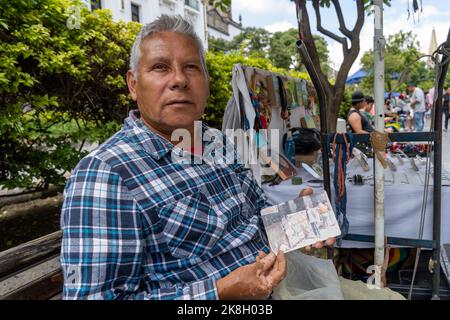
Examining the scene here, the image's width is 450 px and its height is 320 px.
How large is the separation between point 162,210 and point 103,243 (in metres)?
0.21

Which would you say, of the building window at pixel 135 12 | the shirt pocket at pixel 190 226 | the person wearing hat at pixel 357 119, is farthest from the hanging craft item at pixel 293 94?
the building window at pixel 135 12

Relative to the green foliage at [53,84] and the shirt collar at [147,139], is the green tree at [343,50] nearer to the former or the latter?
the shirt collar at [147,139]

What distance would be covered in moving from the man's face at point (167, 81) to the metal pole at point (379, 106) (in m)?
1.03

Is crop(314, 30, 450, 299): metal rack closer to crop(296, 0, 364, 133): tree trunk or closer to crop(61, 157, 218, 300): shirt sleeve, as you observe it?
crop(296, 0, 364, 133): tree trunk

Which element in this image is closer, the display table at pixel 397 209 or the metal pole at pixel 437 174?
the metal pole at pixel 437 174

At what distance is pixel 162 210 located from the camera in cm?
110

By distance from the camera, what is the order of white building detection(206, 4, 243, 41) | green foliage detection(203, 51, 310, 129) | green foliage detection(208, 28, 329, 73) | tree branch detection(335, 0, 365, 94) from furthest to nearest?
1. white building detection(206, 4, 243, 41)
2. green foliage detection(208, 28, 329, 73)
3. green foliage detection(203, 51, 310, 129)
4. tree branch detection(335, 0, 365, 94)

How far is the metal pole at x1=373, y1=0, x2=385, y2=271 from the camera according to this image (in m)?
1.78

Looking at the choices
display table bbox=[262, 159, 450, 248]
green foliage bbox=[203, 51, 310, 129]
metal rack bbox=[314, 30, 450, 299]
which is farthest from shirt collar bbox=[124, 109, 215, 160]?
green foliage bbox=[203, 51, 310, 129]

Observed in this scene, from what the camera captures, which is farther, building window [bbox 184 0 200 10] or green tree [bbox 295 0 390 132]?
building window [bbox 184 0 200 10]

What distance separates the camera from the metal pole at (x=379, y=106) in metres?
1.78

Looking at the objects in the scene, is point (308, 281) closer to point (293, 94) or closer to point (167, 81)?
point (167, 81)
